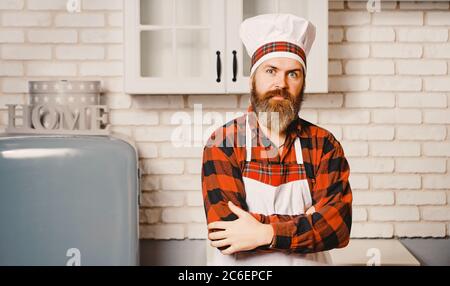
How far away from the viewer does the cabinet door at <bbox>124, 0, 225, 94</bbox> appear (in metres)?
1.92

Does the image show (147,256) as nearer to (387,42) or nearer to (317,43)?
(317,43)

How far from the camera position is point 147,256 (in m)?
2.02

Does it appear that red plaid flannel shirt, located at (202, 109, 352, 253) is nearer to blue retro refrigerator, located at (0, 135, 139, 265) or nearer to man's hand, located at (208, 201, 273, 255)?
man's hand, located at (208, 201, 273, 255)

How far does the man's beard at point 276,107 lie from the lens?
1.92 metres

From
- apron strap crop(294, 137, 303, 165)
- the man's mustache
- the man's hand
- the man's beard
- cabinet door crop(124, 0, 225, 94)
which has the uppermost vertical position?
cabinet door crop(124, 0, 225, 94)

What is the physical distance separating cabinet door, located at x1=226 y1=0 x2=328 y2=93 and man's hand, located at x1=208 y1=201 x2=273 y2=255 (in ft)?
1.42

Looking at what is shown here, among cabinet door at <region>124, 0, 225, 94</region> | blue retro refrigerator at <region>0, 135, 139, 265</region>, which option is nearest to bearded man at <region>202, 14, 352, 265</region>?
cabinet door at <region>124, 0, 225, 94</region>

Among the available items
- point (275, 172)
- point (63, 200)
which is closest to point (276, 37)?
point (275, 172)

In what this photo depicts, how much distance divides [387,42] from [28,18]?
4.18 feet

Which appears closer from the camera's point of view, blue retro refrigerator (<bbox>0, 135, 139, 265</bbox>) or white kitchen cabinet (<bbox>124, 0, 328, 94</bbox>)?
blue retro refrigerator (<bbox>0, 135, 139, 265</bbox>)

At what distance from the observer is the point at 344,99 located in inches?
78.5

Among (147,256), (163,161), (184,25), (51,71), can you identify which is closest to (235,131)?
(163,161)

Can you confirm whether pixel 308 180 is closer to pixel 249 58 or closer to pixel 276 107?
pixel 276 107

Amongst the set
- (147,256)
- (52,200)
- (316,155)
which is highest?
(316,155)
